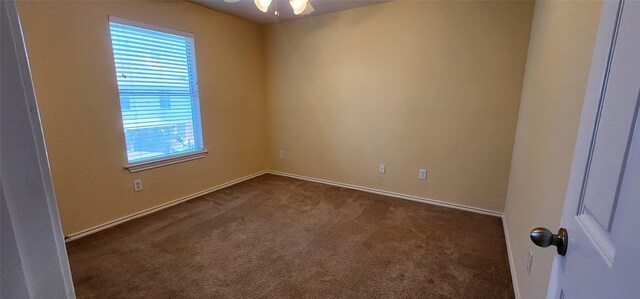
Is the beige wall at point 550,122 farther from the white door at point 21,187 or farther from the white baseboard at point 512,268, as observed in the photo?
the white door at point 21,187

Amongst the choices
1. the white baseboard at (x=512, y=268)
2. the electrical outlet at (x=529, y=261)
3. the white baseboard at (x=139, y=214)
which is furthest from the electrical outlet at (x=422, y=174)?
the white baseboard at (x=139, y=214)

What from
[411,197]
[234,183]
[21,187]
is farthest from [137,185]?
[411,197]

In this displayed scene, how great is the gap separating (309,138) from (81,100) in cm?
250

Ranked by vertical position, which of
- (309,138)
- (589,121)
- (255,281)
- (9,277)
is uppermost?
(589,121)

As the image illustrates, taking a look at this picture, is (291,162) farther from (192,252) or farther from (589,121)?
(589,121)

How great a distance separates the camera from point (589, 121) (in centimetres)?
56

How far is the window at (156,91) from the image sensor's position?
2.56 m

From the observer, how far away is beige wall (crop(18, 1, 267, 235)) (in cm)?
212

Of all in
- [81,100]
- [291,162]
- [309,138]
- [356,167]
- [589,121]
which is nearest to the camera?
[589,121]

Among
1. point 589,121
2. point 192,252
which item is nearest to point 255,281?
point 192,252

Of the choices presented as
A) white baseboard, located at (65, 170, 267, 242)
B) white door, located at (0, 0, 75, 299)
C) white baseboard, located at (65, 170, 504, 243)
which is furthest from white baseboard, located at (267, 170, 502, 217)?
white door, located at (0, 0, 75, 299)

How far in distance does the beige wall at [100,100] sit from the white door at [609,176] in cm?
308

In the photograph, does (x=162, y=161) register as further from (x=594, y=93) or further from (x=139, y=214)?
(x=594, y=93)

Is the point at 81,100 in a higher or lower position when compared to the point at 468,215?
higher
